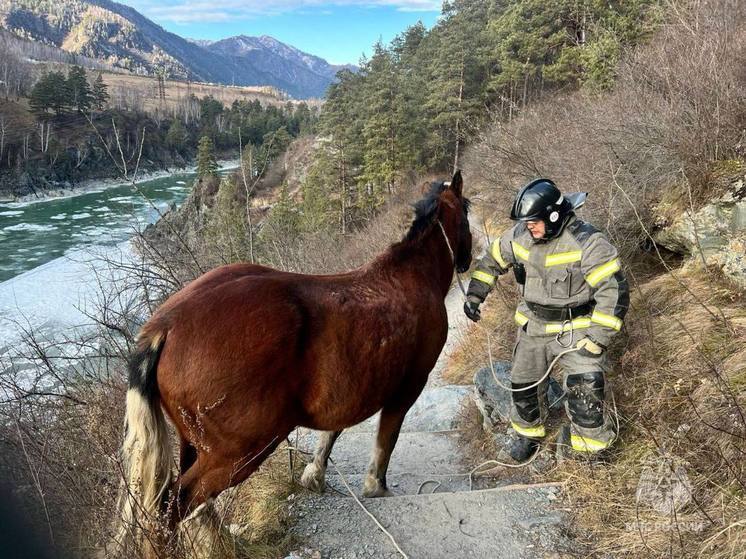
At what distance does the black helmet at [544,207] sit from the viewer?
337 centimetres

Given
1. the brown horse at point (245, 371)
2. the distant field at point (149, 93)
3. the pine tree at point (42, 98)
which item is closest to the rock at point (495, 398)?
the brown horse at point (245, 371)

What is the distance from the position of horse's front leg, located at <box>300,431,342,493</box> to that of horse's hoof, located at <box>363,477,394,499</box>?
342mm

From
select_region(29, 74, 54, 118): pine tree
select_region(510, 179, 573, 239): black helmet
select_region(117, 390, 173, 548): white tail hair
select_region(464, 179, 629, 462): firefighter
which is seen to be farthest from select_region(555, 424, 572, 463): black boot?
select_region(29, 74, 54, 118): pine tree

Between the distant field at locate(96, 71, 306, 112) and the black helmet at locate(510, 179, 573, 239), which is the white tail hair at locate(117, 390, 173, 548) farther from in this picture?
the distant field at locate(96, 71, 306, 112)

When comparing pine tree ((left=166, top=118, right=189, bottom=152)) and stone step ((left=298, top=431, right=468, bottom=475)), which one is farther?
pine tree ((left=166, top=118, right=189, bottom=152))

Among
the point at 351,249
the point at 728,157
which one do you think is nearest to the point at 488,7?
the point at 351,249

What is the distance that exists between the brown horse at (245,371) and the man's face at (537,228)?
3.86 ft

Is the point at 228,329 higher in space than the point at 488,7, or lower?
lower

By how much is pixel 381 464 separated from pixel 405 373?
0.97m

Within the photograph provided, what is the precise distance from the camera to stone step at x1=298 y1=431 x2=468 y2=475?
4910mm

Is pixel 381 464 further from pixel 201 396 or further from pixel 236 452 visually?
pixel 201 396

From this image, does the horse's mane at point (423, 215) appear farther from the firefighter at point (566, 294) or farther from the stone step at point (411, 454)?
the stone step at point (411, 454)

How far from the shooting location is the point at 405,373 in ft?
10.2

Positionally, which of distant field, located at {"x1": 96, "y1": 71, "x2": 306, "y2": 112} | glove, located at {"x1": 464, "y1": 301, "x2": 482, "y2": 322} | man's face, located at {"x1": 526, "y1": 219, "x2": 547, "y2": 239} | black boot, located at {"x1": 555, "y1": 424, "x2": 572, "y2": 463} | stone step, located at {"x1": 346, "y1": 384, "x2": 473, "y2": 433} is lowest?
stone step, located at {"x1": 346, "y1": 384, "x2": 473, "y2": 433}
